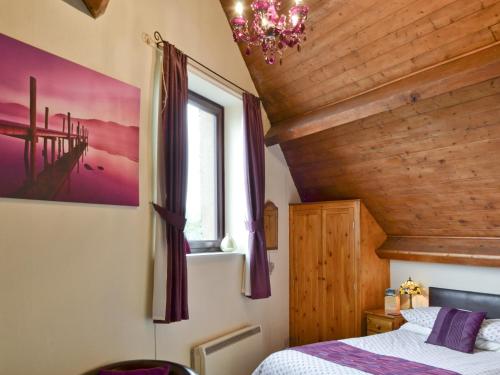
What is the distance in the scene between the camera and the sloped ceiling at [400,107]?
2.60 m

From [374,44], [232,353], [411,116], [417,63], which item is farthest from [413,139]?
[232,353]

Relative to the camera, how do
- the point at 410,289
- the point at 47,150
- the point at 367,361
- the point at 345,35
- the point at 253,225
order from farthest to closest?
1. the point at 410,289
2. the point at 253,225
3. the point at 345,35
4. the point at 367,361
5. the point at 47,150

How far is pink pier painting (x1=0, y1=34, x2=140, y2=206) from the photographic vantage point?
1963 mm

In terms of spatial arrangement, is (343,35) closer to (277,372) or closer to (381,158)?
(381,158)

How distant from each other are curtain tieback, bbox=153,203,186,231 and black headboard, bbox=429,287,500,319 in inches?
101

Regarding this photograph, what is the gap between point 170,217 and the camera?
2715 millimetres

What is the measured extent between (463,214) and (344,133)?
126cm

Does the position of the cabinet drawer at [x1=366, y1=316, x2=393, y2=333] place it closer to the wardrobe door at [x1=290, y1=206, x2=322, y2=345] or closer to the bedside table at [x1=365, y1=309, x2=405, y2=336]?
the bedside table at [x1=365, y1=309, x2=405, y2=336]

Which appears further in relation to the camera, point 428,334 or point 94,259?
point 428,334

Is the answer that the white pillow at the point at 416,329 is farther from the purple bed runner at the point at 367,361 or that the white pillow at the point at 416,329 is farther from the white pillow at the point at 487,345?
the purple bed runner at the point at 367,361

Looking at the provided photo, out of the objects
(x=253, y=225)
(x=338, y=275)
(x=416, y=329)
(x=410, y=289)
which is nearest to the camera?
(x=416, y=329)

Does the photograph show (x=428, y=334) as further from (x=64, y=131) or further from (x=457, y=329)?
(x=64, y=131)

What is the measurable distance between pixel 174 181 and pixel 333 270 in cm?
213

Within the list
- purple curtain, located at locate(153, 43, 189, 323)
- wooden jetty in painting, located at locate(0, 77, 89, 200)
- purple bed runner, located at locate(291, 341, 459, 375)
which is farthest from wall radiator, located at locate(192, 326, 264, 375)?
wooden jetty in painting, located at locate(0, 77, 89, 200)
